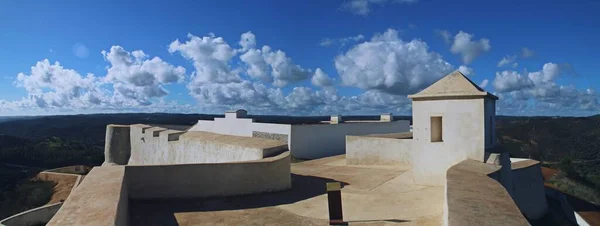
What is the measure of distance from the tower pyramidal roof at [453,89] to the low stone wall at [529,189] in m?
3.06

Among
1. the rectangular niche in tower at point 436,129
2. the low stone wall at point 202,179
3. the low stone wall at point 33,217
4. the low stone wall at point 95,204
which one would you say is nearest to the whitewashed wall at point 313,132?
the low stone wall at point 33,217

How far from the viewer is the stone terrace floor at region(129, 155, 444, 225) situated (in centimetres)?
523

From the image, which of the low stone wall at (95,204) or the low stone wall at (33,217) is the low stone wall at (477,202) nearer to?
the low stone wall at (95,204)

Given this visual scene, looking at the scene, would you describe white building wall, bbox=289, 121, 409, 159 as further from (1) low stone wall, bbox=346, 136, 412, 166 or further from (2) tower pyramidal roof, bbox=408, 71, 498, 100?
(2) tower pyramidal roof, bbox=408, 71, 498, 100

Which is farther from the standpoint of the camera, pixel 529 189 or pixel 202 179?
pixel 529 189

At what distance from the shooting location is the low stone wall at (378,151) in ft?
35.7

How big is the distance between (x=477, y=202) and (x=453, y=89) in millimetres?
3700

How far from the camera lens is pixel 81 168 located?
24.1 m

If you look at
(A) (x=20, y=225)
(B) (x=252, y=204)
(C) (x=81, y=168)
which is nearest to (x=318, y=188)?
(B) (x=252, y=204)

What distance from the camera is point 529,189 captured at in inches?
381

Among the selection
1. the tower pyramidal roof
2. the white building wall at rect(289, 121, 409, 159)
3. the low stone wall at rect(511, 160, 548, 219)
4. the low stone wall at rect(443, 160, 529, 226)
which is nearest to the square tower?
the tower pyramidal roof

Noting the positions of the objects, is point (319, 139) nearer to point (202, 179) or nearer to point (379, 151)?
point (379, 151)

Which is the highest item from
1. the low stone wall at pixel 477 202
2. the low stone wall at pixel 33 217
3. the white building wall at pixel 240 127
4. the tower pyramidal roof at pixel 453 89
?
the tower pyramidal roof at pixel 453 89

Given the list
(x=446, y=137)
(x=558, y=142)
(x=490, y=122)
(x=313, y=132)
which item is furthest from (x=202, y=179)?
(x=558, y=142)
